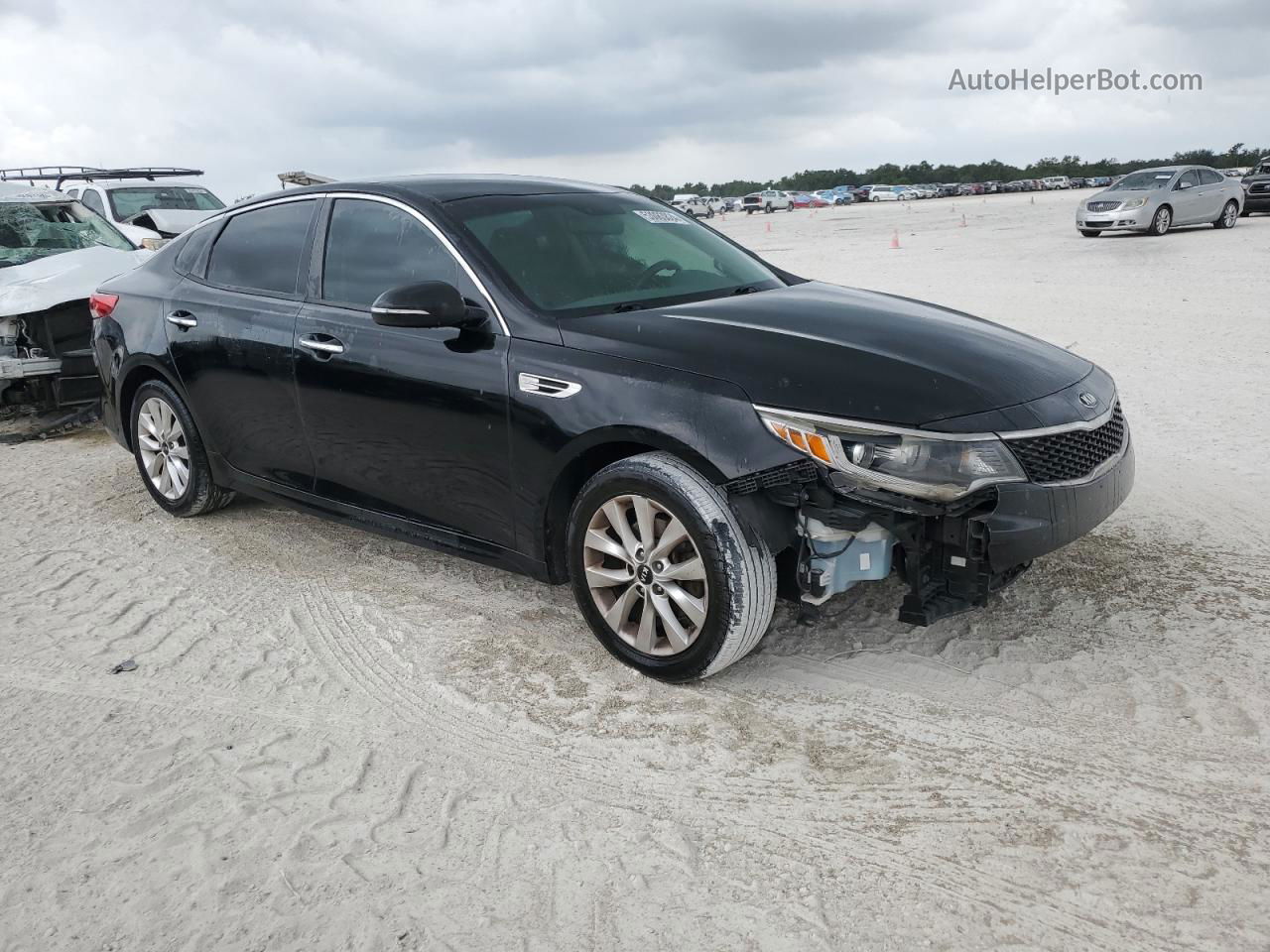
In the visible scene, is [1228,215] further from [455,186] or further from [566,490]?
[566,490]

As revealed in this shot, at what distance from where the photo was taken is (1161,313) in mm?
11086

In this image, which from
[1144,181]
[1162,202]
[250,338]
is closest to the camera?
[250,338]

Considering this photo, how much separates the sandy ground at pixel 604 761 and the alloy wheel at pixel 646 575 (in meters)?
0.23

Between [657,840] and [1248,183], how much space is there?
27.9 m

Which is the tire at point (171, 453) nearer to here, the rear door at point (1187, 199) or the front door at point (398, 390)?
the front door at point (398, 390)

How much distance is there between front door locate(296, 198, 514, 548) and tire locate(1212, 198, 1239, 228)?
23.3m

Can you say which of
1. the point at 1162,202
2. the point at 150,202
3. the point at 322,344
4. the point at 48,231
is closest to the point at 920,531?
the point at 322,344

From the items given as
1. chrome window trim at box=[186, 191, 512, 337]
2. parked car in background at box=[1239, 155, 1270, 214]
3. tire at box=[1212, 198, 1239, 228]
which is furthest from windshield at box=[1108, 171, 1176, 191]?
chrome window trim at box=[186, 191, 512, 337]

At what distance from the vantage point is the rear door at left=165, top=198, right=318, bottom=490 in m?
4.80

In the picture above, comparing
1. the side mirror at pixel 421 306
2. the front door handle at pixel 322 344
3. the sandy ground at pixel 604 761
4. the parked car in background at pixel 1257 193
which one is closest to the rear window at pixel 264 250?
the front door handle at pixel 322 344

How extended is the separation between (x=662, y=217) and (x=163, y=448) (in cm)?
296

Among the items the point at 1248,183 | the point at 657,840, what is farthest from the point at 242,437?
the point at 1248,183

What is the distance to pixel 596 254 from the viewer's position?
4.39 metres

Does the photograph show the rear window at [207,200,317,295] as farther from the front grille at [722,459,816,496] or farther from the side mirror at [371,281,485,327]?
the front grille at [722,459,816,496]
